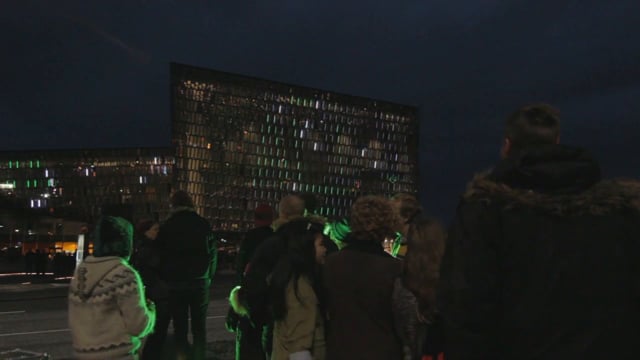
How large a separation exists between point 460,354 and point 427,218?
6.74 ft

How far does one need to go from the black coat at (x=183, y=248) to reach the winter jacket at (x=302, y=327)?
2.90 m


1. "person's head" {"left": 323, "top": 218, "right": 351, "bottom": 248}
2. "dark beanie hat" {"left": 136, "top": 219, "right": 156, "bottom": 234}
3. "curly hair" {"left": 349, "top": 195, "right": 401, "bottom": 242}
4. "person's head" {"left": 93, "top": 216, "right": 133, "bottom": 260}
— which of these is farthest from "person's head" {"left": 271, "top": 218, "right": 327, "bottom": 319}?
"dark beanie hat" {"left": 136, "top": 219, "right": 156, "bottom": 234}

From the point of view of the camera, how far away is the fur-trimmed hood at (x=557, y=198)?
236 centimetres

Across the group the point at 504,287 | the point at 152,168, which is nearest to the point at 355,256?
the point at 504,287

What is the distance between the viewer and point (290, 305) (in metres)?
4.32

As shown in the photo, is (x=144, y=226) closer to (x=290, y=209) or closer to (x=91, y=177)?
(x=290, y=209)

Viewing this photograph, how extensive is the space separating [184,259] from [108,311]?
275 cm

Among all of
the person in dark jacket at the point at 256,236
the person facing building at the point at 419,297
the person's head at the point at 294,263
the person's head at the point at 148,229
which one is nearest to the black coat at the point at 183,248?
the person's head at the point at 148,229

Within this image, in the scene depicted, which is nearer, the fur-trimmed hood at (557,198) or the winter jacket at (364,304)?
the fur-trimmed hood at (557,198)

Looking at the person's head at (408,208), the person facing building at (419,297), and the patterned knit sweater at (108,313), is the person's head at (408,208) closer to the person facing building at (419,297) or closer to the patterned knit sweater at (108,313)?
the person facing building at (419,297)

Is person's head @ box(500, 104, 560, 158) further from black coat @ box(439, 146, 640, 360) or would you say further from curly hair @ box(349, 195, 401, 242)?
curly hair @ box(349, 195, 401, 242)

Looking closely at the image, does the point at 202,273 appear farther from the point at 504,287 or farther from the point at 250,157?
the point at 250,157

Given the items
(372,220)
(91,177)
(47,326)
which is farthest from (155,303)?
(91,177)

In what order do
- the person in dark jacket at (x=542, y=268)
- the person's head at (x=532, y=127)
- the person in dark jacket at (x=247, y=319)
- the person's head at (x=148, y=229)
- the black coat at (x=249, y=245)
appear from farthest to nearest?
1. the person's head at (x=148, y=229)
2. the black coat at (x=249, y=245)
3. the person in dark jacket at (x=247, y=319)
4. the person's head at (x=532, y=127)
5. the person in dark jacket at (x=542, y=268)
